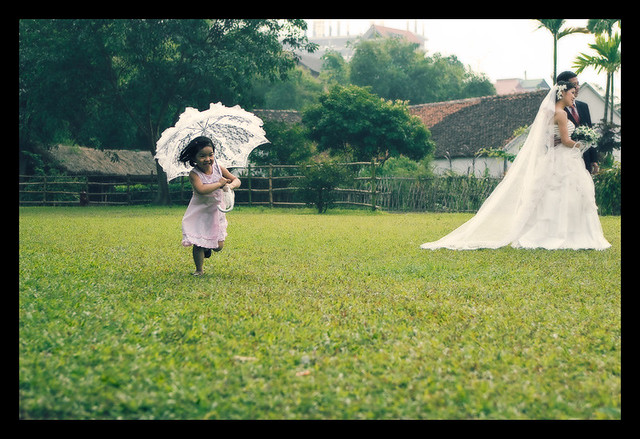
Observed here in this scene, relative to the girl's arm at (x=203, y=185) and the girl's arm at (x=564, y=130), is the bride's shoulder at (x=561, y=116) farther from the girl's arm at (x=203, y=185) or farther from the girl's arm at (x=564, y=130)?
the girl's arm at (x=203, y=185)

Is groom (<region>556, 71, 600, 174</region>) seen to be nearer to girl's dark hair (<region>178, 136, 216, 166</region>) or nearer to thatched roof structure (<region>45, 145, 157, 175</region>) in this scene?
girl's dark hair (<region>178, 136, 216, 166</region>)

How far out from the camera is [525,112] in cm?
3700

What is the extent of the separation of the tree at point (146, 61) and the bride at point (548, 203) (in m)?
19.6

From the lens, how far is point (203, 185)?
7367 millimetres

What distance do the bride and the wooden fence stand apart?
13.7 metres

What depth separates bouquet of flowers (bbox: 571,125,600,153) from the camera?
9805 millimetres

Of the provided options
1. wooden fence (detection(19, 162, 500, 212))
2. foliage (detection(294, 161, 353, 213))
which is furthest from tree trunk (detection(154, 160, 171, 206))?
foliage (detection(294, 161, 353, 213))

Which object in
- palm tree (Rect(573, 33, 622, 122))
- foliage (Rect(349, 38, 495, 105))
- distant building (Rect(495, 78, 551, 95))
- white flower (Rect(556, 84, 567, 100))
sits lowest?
white flower (Rect(556, 84, 567, 100))

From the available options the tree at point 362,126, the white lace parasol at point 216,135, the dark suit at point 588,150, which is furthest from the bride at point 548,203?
the tree at point 362,126

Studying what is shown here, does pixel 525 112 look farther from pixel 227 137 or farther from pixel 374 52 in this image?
pixel 227 137

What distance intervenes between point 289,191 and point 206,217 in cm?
2116

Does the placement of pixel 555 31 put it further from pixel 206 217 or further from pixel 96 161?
pixel 96 161

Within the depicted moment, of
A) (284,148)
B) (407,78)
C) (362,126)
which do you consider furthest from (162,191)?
(407,78)

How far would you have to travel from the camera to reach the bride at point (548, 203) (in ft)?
32.1
